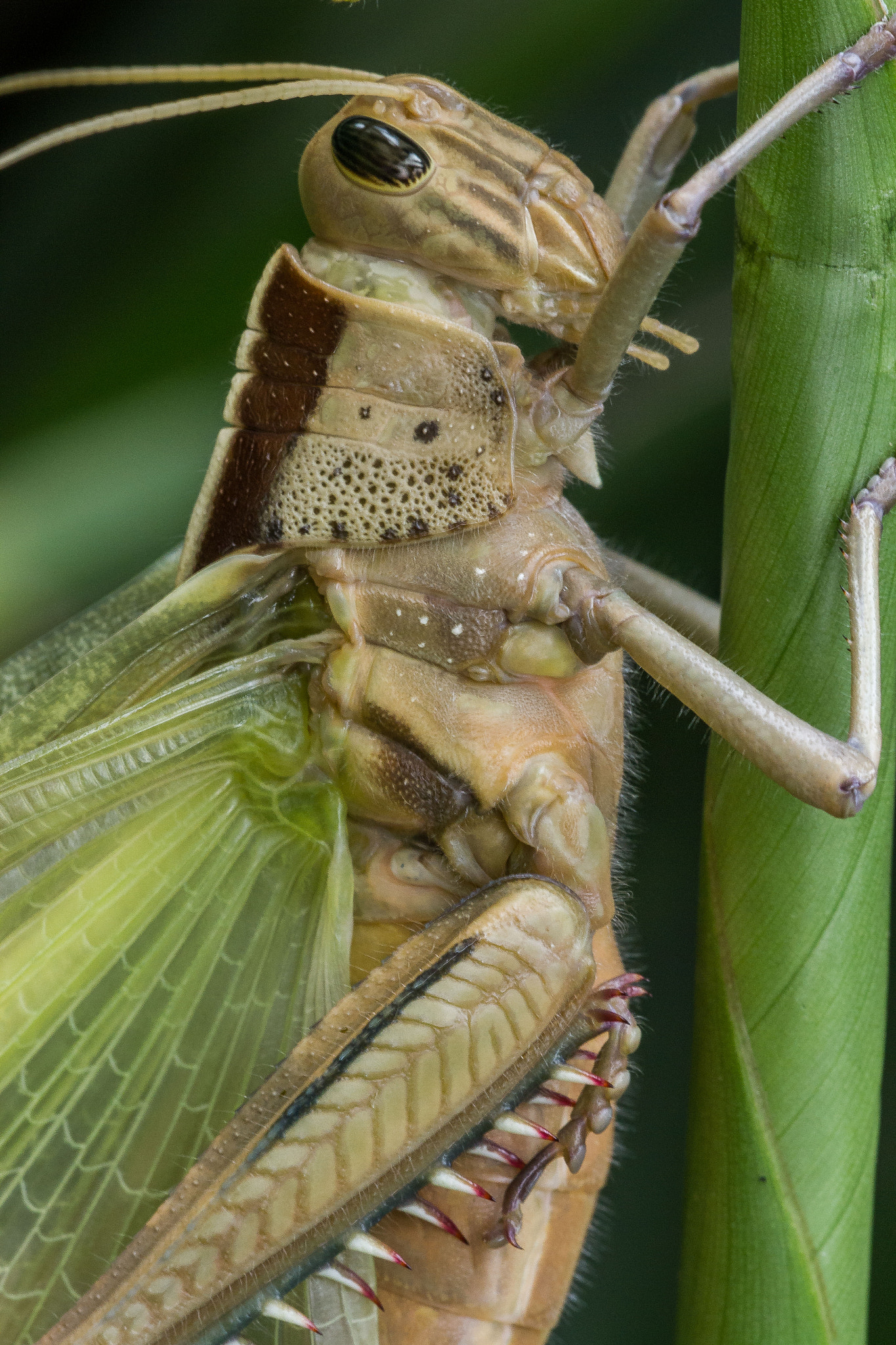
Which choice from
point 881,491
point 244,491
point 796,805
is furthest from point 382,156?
point 796,805

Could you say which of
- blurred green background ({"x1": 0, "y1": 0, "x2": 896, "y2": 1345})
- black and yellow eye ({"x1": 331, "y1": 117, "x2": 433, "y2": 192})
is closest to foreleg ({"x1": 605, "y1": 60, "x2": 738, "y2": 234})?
blurred green background ({"x1": 0, "y1": 0, "x2": 896, "y2": 1345})

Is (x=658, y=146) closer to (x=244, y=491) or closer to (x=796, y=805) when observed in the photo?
(x=244, y=491)

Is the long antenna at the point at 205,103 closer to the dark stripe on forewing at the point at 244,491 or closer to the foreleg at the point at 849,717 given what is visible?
the dark stripe on forewing at the point at 244,491

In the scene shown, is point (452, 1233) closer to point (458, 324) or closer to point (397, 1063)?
point (397, 1063)

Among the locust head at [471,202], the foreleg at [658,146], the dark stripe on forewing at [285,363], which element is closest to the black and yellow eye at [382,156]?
the locust head at [471,202]

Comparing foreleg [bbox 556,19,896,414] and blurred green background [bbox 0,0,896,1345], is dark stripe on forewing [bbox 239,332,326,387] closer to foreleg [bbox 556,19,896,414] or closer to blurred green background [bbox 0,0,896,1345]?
foreleg [bbox 556,19,896,414]
